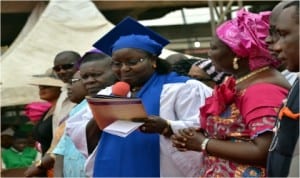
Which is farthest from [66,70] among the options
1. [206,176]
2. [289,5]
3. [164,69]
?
[289,5]

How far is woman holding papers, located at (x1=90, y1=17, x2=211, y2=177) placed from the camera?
3.22m

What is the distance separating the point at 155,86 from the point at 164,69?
14 cm

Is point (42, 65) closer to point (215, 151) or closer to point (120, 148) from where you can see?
point (120, 148)

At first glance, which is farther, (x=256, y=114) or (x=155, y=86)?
(x=155, y=86)

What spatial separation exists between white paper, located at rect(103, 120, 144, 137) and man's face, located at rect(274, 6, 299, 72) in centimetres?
87

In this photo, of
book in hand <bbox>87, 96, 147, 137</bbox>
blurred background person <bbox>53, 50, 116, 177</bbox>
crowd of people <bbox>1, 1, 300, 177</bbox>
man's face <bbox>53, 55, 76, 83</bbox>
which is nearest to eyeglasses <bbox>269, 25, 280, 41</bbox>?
crowd of people <bbox>1, 1, 300, 177</bbox>

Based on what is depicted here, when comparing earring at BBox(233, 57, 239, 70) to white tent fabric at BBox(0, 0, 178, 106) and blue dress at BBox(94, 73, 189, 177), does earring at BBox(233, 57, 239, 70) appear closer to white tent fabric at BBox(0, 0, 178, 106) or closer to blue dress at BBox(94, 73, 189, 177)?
blue dress at BBox(94, 73, 189, 177)

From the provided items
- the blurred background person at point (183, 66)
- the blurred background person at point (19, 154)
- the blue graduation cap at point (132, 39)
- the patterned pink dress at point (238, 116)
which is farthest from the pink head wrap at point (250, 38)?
the blurred background person at point (19, 154)

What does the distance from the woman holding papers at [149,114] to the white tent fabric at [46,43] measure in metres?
4.56

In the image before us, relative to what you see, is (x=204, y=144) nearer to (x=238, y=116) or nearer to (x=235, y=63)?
(x=238, y=116)

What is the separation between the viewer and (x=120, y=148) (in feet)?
10.6

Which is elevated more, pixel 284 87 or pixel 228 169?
pixel 284 87

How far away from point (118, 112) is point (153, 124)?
165 millimetres

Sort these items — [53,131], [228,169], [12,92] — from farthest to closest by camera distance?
1. [12,92]
2. [53,131]
3. [228,169]
